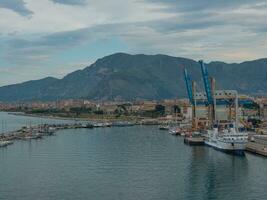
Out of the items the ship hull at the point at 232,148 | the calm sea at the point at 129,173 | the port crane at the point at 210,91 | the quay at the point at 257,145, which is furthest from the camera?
the port crane at the point at 210,91

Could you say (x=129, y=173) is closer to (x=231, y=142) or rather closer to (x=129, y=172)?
(x=129, y=172)

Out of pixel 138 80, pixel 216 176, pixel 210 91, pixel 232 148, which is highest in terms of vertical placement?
pixel 138 80

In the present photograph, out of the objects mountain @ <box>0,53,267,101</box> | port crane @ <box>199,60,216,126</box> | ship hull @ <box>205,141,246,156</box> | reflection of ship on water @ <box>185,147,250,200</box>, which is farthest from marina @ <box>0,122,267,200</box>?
mountain @ <box>0,53,267,101</box>

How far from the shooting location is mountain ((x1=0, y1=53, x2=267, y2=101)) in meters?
130

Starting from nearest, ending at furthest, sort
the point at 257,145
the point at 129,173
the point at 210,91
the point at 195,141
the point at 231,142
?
the point at 129,173 < the point at 231,142 < the point at 257,145 < the point at 195,141 < the point at 210,91

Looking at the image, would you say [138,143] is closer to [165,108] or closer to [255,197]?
[255,197]

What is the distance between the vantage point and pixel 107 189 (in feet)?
42.1

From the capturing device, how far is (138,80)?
132 metres

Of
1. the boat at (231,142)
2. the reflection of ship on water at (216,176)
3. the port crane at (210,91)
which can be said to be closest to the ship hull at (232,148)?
the boat at (231,142)

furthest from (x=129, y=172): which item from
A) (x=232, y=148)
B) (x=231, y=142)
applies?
(x=231, y=142)

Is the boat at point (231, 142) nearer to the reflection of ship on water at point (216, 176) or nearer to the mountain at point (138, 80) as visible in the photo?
the reflection of ship on water at point (216, 176)

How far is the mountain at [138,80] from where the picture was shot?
13025cm

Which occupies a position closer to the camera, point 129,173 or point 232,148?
point 129,173

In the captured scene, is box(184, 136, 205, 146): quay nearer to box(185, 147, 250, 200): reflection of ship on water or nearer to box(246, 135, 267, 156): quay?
box(246, 135, 267, 156): quay
